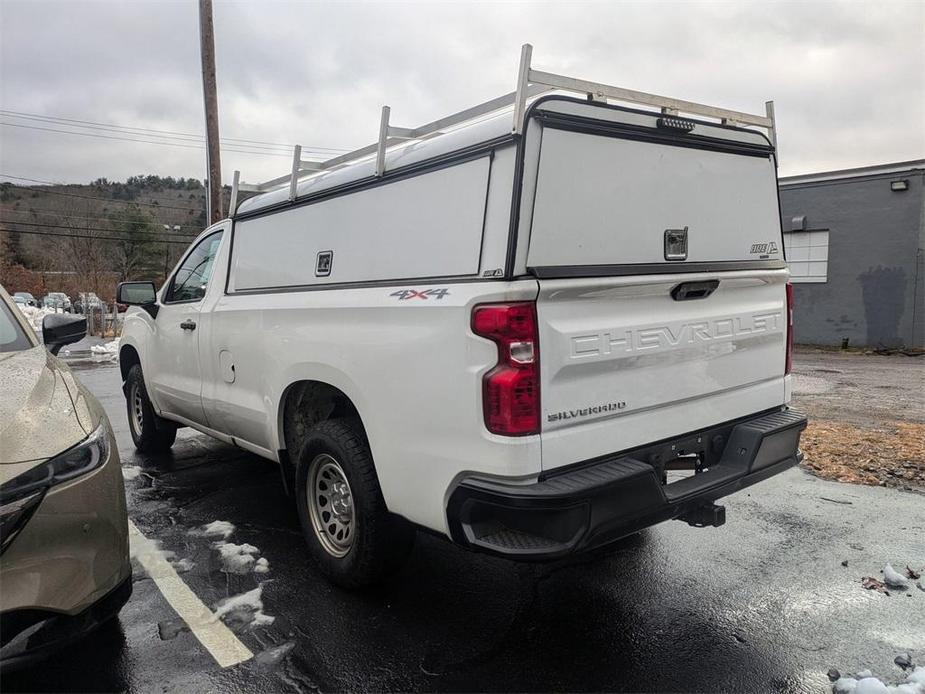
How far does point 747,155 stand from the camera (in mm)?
3545

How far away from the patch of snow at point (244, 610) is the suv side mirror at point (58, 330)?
177 centimetres

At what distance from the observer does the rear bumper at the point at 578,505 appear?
2.54m

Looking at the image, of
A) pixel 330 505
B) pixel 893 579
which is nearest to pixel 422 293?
pixel 330 505

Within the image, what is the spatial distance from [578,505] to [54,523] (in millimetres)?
1902

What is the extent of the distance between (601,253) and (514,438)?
0.93m

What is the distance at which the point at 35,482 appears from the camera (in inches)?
89.0

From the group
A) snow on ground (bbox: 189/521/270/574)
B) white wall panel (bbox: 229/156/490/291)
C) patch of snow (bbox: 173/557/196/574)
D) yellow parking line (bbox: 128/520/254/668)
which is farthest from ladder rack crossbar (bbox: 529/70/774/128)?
patch of snow (bbox: 173/557/196/574)

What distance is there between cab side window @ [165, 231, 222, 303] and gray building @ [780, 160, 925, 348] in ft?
53.1

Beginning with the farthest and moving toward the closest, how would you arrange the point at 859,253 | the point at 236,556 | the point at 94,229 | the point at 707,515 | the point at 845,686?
the point at 94,229 → the point at 859,253 → the point at 236,556 → the point at 707,515 → the point at 845,686

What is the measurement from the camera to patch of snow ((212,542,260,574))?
3.74m

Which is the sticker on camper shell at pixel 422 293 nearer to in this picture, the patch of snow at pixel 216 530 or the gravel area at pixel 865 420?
the patch of snow at pixel 216 530

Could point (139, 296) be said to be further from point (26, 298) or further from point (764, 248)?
point (26, 298)

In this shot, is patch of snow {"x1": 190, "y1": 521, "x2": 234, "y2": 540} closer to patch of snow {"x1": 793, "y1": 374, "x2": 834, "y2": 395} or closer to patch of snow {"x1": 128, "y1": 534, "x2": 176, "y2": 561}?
patch of snow {"x1": 128, "y1": 534, "x2": 176, "y2": 561}

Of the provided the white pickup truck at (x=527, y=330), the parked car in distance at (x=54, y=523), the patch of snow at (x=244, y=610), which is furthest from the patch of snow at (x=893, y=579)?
the parked car in distance at (x=54, y=523)
